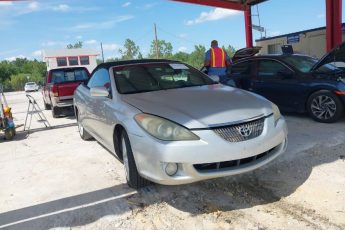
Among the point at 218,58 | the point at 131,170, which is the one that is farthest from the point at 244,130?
the point at 218,58

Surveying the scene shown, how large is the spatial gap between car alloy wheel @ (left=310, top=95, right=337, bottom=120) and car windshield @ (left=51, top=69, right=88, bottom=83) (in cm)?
758

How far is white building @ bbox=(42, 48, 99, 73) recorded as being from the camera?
200 ft

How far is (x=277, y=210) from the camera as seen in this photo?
11.5ft

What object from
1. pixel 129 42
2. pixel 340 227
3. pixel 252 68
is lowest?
pixel 340 227

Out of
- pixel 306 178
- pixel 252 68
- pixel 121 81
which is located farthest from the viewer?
pixel 252 68

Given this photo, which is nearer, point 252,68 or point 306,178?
point 306,178

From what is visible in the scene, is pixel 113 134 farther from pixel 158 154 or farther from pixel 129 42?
pixel 129 42

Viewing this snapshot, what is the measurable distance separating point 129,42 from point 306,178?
80415mm

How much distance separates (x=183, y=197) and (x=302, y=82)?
4501 mm

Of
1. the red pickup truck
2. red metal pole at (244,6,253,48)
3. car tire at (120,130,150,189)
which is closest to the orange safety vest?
the red pickup truck

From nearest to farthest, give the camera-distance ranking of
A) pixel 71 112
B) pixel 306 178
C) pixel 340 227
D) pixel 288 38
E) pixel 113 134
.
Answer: pixel 340 227 → pixel 306 178 → pixel 113 134 → pixel 71 112 → pixel 288 38

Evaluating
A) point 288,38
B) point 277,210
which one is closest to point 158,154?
point 277,210

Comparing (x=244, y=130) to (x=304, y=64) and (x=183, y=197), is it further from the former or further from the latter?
(x=304, y=64)

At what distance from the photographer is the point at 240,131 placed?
12.0 ft
